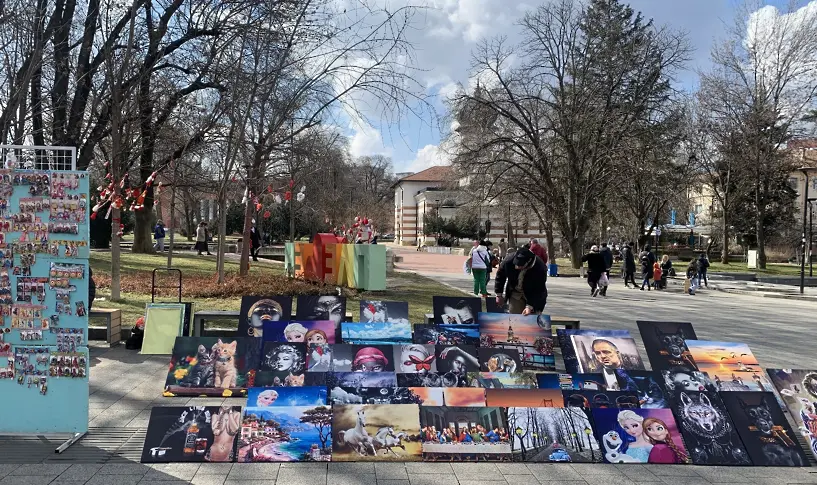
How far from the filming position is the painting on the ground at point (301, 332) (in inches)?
292

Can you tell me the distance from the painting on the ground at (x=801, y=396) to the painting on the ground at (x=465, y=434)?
2.76 meters

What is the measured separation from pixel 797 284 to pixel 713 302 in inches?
554

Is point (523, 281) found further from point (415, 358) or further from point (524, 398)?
point (524, 398)

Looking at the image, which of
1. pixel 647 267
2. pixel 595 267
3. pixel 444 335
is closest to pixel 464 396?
pixel 444 335

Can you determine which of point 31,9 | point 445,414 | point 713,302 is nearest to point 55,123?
point 31,9

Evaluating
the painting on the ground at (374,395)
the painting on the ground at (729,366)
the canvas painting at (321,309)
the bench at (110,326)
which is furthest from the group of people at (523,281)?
the bench at (110,326)

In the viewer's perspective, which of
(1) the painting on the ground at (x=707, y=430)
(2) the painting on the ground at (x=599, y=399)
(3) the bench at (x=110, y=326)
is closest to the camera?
(1) the painting on the ground at (x=707, y=430)

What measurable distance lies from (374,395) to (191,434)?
5.35ft

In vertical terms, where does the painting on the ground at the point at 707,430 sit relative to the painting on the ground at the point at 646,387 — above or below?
below

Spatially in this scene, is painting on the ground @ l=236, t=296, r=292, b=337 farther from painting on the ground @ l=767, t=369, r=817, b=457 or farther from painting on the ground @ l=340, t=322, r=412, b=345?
painting on the ground @ l=767, t=369, r=817, b=457

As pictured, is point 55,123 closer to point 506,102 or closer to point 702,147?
point 506,102

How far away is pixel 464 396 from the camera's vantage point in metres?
5.82

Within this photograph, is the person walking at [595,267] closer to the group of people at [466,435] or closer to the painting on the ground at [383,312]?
the painting on the ground at [383,312]

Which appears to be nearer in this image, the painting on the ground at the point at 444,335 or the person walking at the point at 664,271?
the painting on the ground at the point at 444,335
